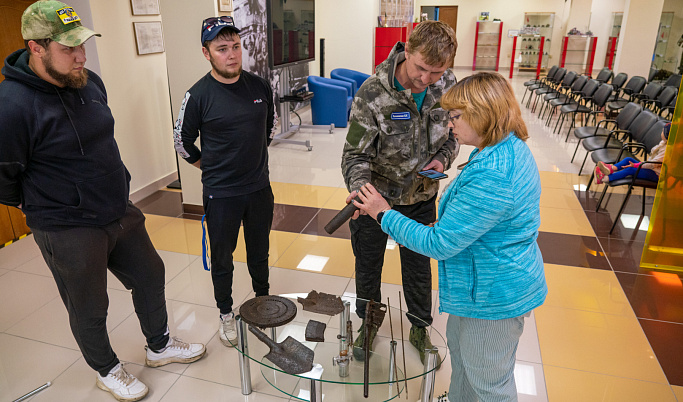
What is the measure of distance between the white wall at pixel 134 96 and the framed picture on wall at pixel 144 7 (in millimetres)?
51

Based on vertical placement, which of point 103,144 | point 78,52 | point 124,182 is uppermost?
point 78,52

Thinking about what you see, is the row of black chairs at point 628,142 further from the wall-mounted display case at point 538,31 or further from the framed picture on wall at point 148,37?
the wall-mounted display case at point 538,31

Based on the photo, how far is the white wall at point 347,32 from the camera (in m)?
9.20

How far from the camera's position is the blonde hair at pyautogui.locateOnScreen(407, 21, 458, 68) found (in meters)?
1.91

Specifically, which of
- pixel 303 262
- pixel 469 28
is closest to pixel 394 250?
pixel 303 262

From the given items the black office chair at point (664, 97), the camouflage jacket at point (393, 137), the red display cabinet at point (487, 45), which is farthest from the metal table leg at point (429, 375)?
the red display cabinet at point (487, 45)

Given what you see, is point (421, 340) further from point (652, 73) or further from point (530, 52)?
point (530, 52)

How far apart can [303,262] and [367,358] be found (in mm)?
1780

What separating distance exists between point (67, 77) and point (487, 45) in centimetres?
1648

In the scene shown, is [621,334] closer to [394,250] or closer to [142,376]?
[394,250]

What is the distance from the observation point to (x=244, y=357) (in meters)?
2.29

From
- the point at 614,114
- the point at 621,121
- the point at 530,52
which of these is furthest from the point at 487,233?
the point at 530,52

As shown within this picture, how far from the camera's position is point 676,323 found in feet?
9.68

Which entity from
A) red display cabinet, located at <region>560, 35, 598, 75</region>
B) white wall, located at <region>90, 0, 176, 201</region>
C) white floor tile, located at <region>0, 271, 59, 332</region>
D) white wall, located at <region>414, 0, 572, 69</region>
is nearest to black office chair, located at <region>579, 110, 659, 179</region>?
white wall, located at <region>90, 0, 176, 201</region>
